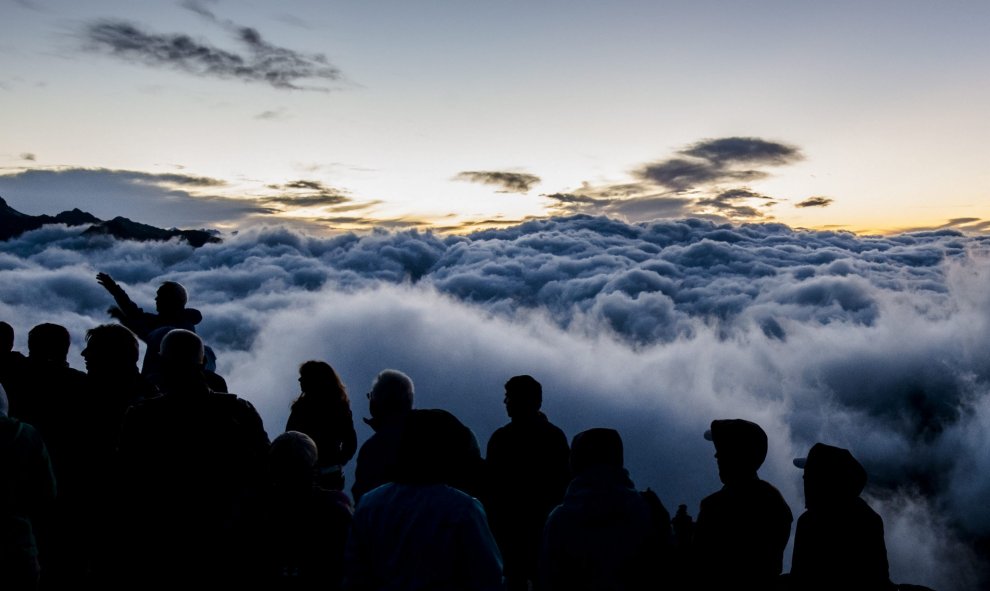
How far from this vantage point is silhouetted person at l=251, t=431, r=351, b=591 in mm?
3312

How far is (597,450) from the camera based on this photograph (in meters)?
3.46

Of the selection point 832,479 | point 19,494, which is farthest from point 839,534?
point 19,494

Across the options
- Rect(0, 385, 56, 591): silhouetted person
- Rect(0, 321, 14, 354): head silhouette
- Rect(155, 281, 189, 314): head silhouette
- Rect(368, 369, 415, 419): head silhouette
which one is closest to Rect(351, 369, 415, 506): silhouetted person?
Rect(368, 369, 415, 419): head silhouette

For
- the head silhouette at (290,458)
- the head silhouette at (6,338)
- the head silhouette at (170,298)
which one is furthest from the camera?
the head silhouette at (170,298)

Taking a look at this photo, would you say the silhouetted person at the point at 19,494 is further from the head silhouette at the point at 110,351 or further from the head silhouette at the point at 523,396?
the head silhouette at the point at 523,396

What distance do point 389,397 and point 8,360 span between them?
288 cm

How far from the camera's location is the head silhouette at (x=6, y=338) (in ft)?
16.9

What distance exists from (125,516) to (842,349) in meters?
179

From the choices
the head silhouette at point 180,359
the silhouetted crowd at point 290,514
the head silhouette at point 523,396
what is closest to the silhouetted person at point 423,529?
the silhouetted crowd at point 290,514

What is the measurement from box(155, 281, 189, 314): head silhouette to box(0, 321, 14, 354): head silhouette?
111 centimetres

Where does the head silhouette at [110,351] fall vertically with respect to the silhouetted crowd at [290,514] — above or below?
above

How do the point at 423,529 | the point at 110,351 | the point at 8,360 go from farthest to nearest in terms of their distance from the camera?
the point at 8,360 < the point at 110,351 < the point at 423,529

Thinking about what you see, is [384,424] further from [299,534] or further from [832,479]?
[832,479]

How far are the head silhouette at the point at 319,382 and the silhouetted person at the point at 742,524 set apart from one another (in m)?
3.20
